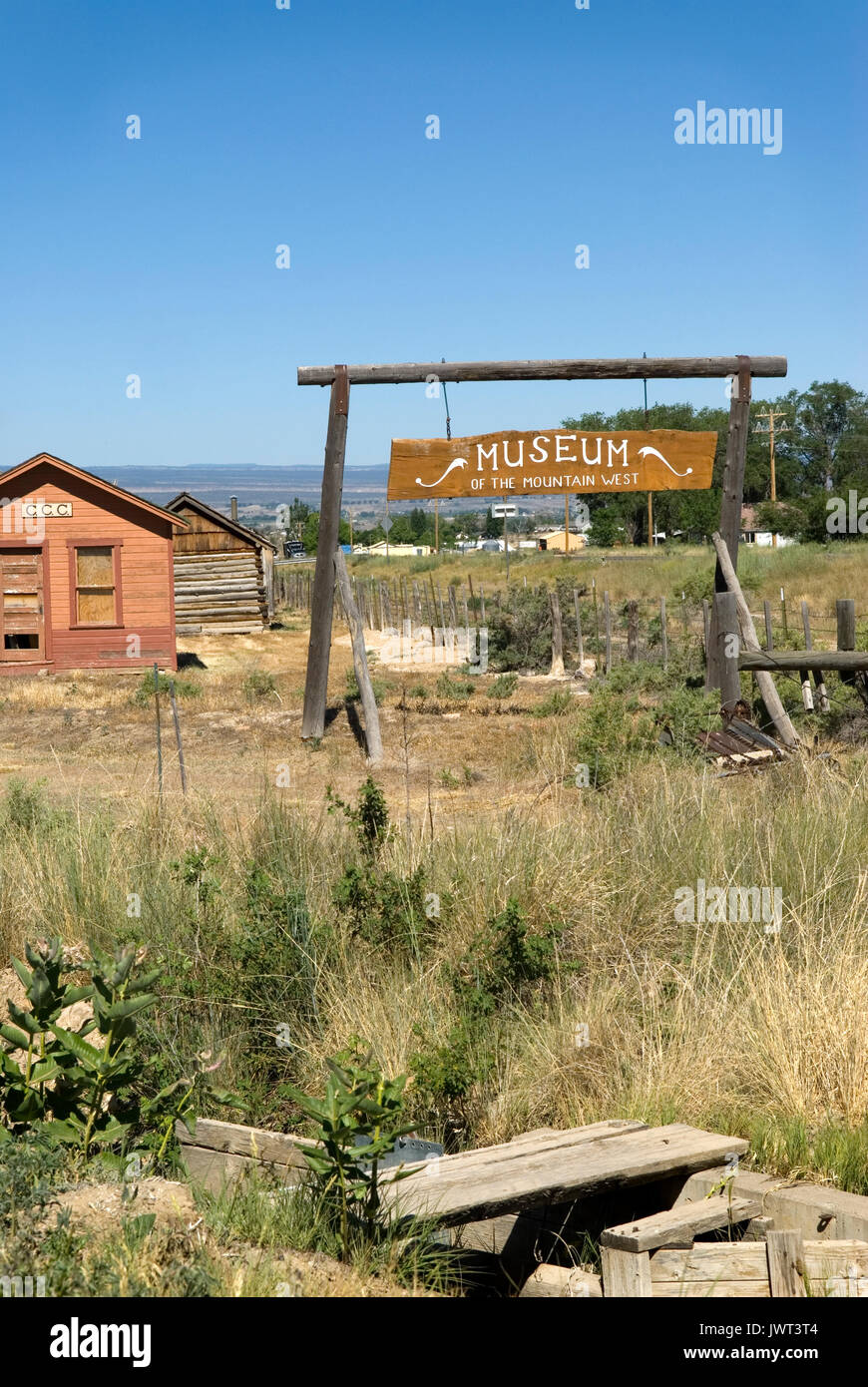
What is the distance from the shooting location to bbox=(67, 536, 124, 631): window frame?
23953 millimetres

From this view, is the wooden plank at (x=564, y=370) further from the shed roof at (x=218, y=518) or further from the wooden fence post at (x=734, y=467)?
the shed roof at (x=218, y=518)

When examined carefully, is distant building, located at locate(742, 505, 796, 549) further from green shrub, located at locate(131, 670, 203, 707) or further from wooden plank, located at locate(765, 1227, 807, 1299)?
wooden plank, located at locate(765, 1227, 807, 1299)

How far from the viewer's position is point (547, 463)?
1281 cm

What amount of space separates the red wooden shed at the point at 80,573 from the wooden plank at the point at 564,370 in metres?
12.0

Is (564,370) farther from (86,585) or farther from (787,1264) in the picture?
(86,585)

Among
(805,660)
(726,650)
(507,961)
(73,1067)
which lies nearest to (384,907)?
(507,961)

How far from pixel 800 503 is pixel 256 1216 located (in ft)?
183

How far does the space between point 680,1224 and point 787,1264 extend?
32 cm

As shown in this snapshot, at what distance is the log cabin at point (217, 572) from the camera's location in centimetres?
3359

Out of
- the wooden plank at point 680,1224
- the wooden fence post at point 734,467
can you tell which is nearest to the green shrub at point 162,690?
the wooden fence post at point 734,467

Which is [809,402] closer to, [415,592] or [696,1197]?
[415,592]

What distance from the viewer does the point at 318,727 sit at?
45.6 feet
